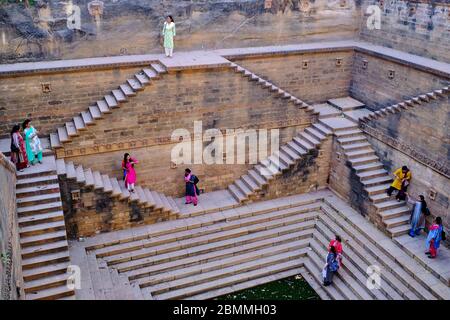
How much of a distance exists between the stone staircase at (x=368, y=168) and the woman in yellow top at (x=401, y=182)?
0.26 metres

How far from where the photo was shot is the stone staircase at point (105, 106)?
1431cm

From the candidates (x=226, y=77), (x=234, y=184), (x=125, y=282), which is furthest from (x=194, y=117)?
(x=125, y=282)

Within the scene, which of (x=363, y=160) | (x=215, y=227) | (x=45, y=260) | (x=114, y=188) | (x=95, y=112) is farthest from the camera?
(x=363, y=160)

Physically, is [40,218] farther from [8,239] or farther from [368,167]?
[368,167]

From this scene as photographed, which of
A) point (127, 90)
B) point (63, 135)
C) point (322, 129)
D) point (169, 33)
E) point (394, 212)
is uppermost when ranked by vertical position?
point (169, 33)

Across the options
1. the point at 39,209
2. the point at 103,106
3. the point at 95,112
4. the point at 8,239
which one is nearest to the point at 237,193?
the point at 103,106

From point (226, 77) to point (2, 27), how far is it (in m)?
7.48

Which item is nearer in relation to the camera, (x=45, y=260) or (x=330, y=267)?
(x=45, y=260)

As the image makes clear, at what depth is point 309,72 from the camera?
18484 millimetres

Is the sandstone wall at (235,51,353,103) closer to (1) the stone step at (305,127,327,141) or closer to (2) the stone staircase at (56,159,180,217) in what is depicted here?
(1) the stone step at (305,127,327,141)

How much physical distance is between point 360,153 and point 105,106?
29.9ft

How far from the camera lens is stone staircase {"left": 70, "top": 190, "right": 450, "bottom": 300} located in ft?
42.2

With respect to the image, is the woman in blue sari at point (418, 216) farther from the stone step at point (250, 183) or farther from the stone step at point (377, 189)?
the stone step at point (250, 183)

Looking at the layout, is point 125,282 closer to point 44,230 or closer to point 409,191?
point 44,230
